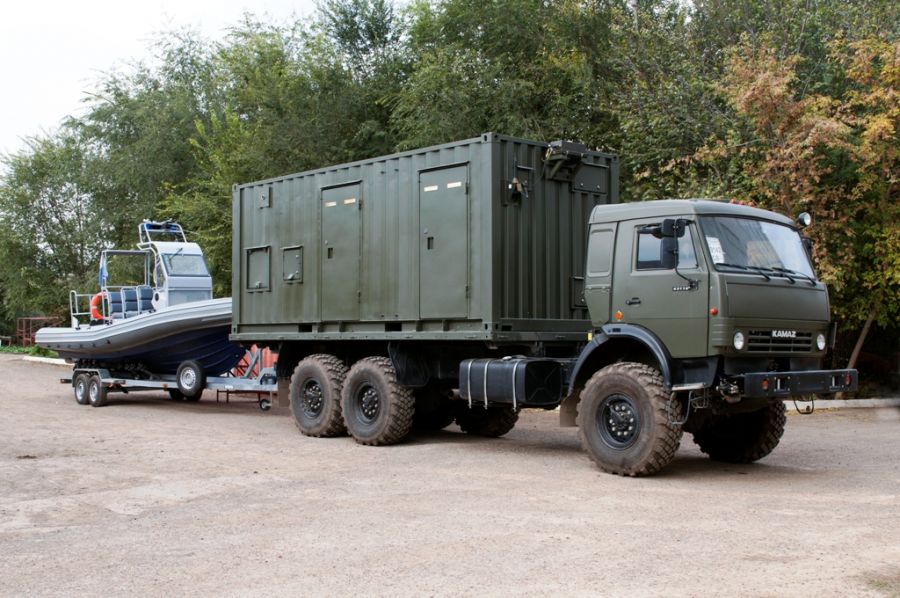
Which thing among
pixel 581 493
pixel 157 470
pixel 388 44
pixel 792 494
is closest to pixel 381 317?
pixel 157 470

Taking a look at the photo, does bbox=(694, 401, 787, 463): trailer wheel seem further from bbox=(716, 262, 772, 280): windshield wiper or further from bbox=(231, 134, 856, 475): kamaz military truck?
bbox=(716, 262, 772, 280): windshield wiper

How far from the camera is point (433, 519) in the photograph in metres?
7.71

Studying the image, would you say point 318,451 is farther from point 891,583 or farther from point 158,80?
point 158,80

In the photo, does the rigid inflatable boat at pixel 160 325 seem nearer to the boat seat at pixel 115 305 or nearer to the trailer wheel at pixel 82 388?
the boat seat at pixel 115 305

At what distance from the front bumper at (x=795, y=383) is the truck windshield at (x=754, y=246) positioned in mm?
1032

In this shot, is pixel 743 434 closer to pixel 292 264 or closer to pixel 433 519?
pixel 433 519

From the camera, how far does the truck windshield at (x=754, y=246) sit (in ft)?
31.2

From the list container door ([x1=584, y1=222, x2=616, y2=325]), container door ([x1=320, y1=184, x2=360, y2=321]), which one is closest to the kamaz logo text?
container door ([x1=584, y1=222, x2=616, y2=325])

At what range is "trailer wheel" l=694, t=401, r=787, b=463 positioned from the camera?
10.7m

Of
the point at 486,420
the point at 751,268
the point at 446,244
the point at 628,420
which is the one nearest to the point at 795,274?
the point at 751,268

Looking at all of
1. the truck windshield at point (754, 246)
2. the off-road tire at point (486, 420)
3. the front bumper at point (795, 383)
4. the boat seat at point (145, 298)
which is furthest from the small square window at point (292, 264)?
the front bumper at point (795, 383)

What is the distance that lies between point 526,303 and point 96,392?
10.4m

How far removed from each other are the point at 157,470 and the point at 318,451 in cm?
222

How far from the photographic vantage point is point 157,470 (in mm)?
10367
